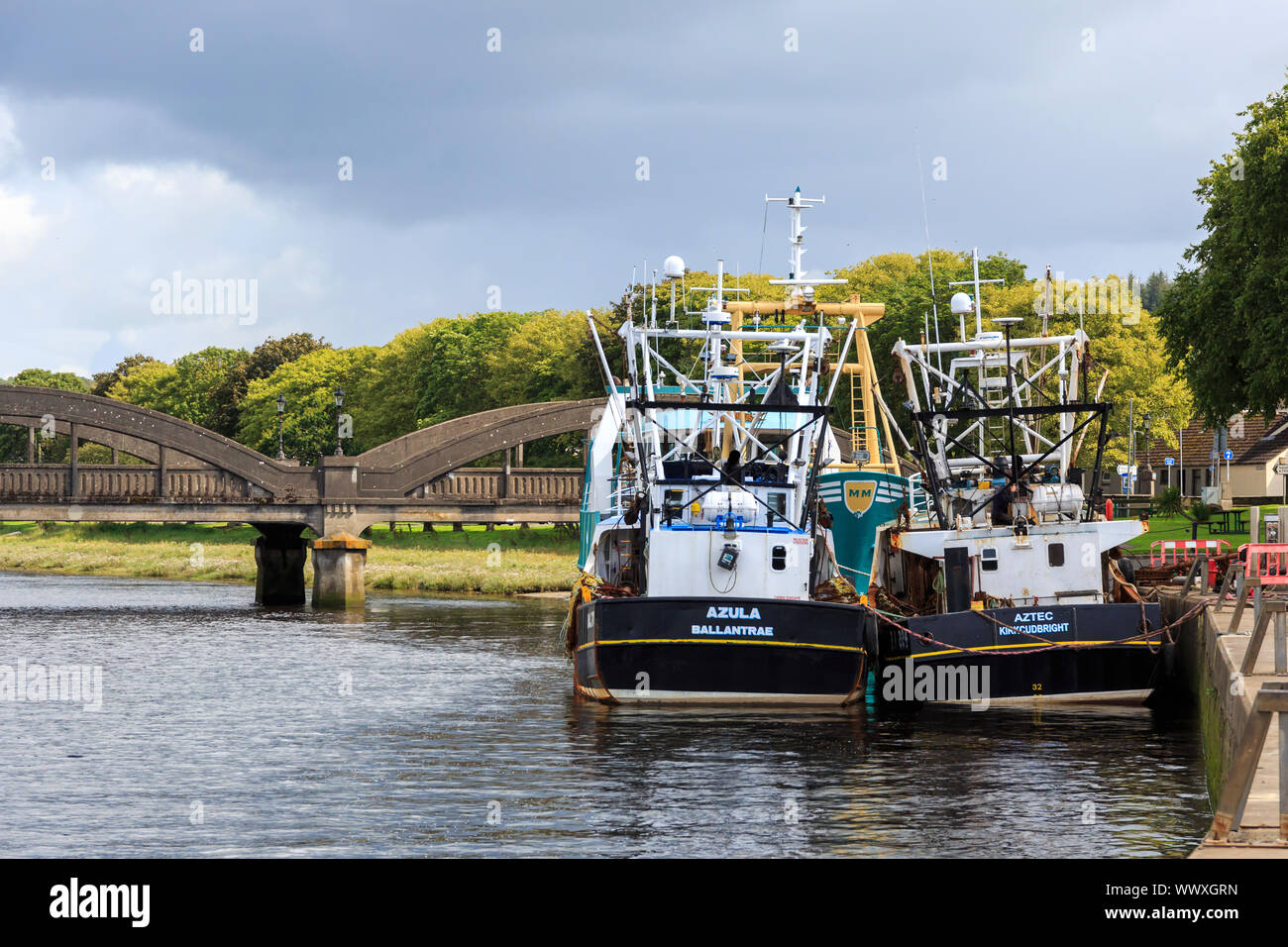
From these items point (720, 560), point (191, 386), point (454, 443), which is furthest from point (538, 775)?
point (191, 386)

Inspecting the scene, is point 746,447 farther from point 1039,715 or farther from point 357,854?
point 357,854

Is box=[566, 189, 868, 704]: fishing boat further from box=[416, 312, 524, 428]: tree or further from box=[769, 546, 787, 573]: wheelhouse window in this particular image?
box=[416, 312, 524, 428]: tree

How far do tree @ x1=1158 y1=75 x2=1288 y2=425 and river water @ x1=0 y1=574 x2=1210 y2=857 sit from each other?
65.7 ft

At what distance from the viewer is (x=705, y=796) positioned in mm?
20359

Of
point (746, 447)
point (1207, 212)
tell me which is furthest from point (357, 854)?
point (1207, 212)

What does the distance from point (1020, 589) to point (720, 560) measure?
5.88 meters

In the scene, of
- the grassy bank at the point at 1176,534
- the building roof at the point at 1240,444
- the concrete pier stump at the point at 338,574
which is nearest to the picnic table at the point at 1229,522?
the grassy bank at the point at 1176,534

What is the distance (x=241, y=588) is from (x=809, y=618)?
53.7 meters

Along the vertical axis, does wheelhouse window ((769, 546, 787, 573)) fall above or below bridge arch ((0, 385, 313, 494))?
below

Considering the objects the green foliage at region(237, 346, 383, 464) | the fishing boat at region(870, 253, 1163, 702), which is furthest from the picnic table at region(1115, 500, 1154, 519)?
the green foliage at region(237, 346, 383, 464)

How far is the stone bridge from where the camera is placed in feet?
201

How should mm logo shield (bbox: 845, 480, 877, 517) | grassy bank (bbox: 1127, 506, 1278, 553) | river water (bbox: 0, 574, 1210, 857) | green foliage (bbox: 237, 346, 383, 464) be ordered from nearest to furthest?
river water (bbox: 0, 574, 1210, 857) < mm logo shield (bbox: 845, 480, 877, 517) < grassy bank (bbox: 1127, 506, 1278, 553) < green foliage (bbox: 237, 346, 383, 464)

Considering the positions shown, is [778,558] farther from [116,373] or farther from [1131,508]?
[116,373]

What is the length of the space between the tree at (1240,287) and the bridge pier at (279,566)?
3634 cm
